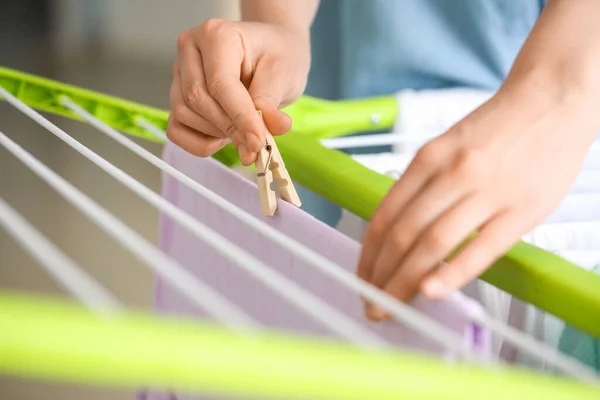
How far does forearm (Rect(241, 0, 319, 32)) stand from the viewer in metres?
0.69

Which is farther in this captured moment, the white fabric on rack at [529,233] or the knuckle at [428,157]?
the white fabric on rack at [529,233]

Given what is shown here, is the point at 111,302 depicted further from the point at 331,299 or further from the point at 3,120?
the point at 3,120

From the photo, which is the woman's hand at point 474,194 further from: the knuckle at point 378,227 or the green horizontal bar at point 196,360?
the green horizontal bar at point 196,360

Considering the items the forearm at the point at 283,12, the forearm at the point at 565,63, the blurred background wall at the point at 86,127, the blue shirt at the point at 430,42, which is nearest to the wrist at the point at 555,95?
the forearm at the point at 565,63

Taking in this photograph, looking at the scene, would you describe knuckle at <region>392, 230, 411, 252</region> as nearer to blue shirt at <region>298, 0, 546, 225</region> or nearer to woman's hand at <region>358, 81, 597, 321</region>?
woman's hand at <region>358, 81, 597, 321</region>

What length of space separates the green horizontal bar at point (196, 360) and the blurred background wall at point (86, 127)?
976 millimetres

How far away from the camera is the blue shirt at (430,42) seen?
2.95ft

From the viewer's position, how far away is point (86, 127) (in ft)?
7.09

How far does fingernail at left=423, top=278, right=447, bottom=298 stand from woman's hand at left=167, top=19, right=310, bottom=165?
0.17m

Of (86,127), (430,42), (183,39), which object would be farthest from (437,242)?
(86,127)

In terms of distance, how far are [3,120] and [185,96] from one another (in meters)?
1.74

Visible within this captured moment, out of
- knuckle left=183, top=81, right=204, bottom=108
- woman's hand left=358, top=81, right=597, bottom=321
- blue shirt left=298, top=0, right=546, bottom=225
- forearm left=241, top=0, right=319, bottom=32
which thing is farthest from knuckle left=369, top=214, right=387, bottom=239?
blue shirt left=298, top=0, right=546, bottom=225

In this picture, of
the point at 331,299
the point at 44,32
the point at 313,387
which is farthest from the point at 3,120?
the point at 313,387

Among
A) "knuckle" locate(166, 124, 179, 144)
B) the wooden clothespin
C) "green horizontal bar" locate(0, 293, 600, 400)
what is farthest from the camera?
"knuckle" locate(166, 124, 179, 144)
